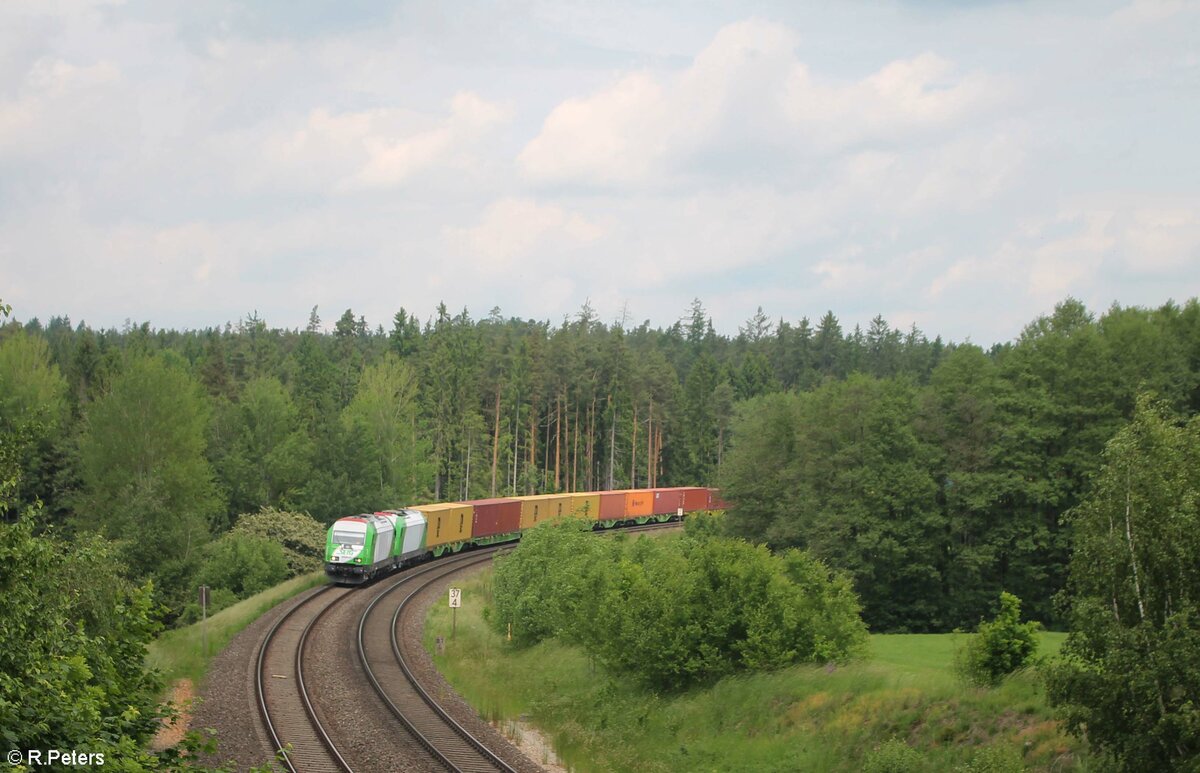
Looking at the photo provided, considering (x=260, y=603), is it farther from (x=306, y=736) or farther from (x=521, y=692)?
(x=306, y=736)

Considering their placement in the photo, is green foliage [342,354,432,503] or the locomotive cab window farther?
green foliage [342,354,432,503]

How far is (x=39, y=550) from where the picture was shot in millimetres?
12812

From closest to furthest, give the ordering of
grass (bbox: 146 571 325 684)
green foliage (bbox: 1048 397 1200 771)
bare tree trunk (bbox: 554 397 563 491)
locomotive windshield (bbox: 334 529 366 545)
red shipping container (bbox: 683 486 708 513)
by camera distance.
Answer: green foliage (bbox: 1048 397 1200 771) → grass (bbox: 146 571 325 684) → locomotive windshield (bbox: 334 529 366 545) → red shipping container (bbox: 683 486 708 513) → bare tree trunk (bbox: 554 397 563 491)

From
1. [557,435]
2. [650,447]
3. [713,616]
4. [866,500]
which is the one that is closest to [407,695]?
[713,616]

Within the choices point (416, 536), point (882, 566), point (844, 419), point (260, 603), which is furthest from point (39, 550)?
point (844, 419)

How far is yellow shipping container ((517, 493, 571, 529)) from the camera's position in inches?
2493

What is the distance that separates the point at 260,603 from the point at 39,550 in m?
27.7

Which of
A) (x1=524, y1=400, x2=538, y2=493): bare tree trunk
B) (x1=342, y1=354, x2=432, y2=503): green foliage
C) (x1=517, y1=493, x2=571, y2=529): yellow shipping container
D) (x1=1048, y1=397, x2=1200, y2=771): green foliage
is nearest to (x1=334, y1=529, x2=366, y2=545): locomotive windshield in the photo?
(x1=517, y1=493, x2=571, y2=529): yellow shipping container

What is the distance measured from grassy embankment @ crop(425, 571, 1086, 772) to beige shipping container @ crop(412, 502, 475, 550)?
2132cm

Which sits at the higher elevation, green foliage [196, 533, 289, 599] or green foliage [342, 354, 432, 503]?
green foliage [342, 354, 432, 503]

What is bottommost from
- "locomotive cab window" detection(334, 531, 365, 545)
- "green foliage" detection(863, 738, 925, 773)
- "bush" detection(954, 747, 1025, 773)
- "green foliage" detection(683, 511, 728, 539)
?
"green foliage" detection(863, 738, 925, 773)

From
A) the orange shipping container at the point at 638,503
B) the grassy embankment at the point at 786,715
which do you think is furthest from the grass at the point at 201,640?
the orange shipping container at the point at 638,503

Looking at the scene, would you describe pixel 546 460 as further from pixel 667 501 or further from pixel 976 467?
pixel 976 467

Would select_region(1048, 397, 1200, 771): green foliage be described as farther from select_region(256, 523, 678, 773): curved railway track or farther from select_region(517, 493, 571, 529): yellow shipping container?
select_region(517, 493, 571, 529): yellow shipping container
